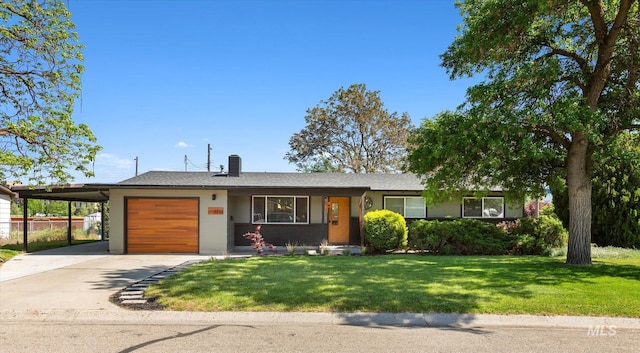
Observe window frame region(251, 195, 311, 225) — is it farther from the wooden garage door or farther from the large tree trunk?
the large tree trunk

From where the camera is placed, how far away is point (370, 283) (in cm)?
874

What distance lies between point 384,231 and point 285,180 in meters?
5.76

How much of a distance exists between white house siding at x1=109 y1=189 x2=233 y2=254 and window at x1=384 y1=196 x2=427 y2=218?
24.3ft

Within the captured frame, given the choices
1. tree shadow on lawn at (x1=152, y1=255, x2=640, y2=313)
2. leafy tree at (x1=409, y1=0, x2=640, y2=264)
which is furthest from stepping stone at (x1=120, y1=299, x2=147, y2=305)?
leafy tree at (x1=409, y1=0, x2=640, y2=264)

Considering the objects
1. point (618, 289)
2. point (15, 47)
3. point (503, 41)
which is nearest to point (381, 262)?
point (618, 289)

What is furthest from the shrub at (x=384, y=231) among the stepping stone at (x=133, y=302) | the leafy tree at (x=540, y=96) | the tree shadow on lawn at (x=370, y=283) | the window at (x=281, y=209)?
the stepping stone at (x=133, y=302)

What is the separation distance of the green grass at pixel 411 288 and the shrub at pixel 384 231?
4.25 m

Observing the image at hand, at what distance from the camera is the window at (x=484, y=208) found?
19.0 meters

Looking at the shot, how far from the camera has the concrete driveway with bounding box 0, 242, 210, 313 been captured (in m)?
7.64

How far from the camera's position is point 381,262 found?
12.4 meters

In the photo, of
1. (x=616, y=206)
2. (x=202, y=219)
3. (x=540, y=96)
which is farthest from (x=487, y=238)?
(x=202, y=219)

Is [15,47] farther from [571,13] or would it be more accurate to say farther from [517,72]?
[571,13]

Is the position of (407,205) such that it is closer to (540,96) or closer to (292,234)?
(292,234)

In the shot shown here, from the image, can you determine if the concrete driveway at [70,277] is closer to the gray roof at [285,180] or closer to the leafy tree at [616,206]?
the gray roof at [285,180]
